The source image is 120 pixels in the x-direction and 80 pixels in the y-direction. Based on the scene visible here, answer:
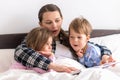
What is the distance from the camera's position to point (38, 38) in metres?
1.42

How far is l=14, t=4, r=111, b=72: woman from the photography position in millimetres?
1357

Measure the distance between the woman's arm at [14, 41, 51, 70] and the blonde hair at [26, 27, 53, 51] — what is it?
36 millimetres

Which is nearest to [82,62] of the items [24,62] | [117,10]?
[24,62]

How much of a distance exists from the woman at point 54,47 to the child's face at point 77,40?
0.31ft

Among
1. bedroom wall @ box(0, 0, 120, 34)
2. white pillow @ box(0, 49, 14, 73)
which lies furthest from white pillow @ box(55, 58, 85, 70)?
bedroom wall @ box(0, 0, 120, 34)

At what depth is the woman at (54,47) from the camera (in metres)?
→ 1.36

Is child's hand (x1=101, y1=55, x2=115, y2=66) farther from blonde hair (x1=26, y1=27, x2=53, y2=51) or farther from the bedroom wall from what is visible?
the bedroom wall

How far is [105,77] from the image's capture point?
117 centimetres

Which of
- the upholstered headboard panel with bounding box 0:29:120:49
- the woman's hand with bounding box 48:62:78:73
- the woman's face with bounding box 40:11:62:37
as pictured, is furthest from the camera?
the upholstered headboard panel with bounding box 0:29:120:49

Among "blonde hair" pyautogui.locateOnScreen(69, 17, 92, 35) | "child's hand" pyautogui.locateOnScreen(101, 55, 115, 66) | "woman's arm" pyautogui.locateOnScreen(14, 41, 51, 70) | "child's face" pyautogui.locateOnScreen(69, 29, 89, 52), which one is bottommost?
"child's hand" pyautogui.locateOnScreen(101, 55, 115, 66)

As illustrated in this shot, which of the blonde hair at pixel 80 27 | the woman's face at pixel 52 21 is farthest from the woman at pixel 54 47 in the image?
the blonde hair at pixel 80 27

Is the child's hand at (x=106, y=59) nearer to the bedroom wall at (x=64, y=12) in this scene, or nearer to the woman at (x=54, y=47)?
the woman at (x=54, y=47)

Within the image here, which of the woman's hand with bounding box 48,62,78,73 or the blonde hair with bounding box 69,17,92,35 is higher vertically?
the blonde hair with bounding box 69,17,92,35

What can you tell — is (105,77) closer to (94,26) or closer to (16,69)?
(16,69)
